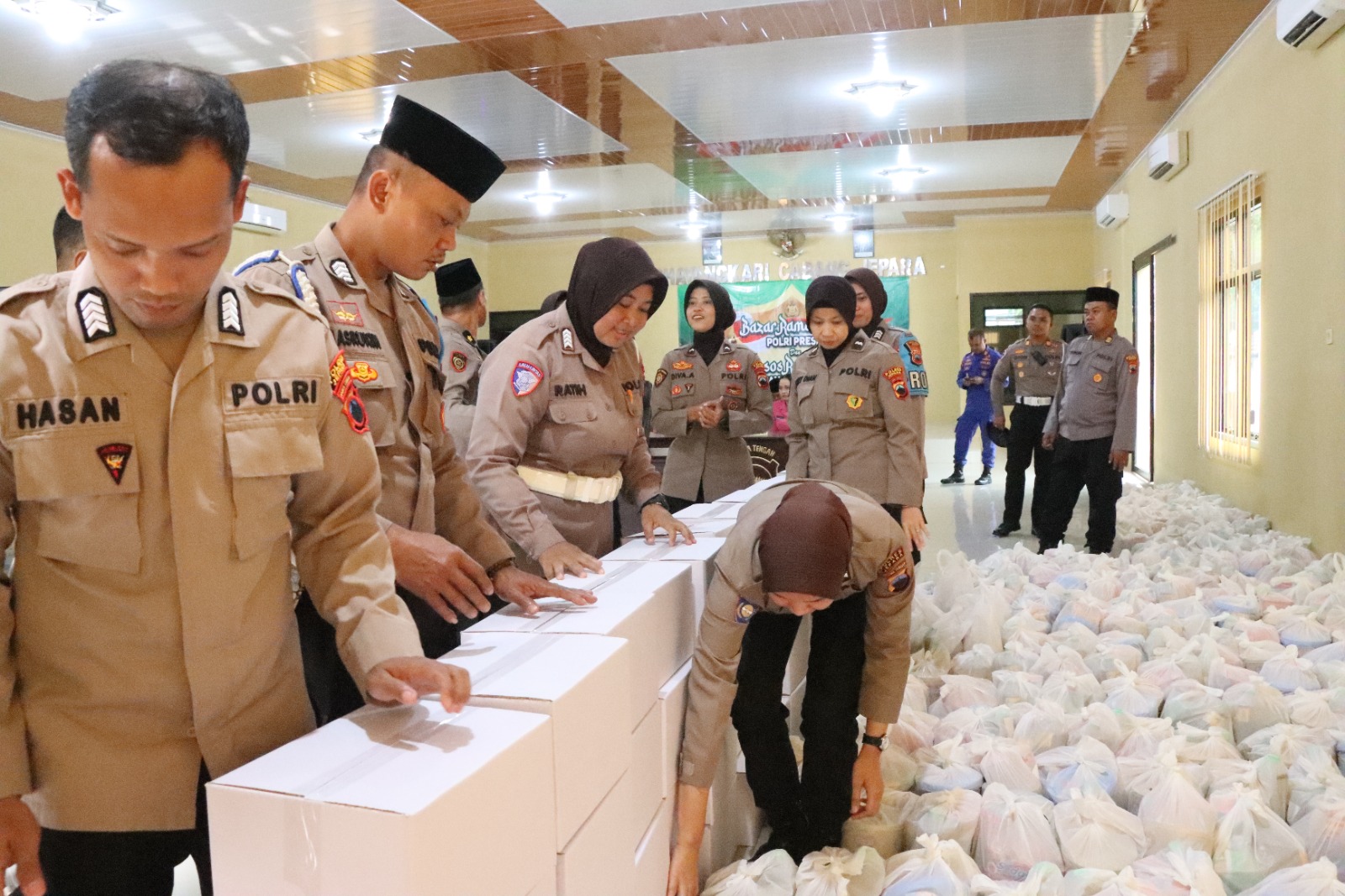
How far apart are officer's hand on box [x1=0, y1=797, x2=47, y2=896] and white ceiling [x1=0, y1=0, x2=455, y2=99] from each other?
4.22 m

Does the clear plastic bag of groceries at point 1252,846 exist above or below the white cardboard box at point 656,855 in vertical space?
below

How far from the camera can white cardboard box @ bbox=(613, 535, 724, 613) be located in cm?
199

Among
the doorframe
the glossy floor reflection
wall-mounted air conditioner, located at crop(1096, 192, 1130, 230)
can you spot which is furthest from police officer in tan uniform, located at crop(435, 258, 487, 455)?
wall-mounted air conditioner, located at crop(1096, 192, 1130, 230)

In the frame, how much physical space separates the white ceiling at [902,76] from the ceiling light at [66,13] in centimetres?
248

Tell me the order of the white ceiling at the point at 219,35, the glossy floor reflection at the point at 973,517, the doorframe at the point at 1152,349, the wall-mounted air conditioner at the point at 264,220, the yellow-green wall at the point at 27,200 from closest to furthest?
the white ceiling at the point at 219,35 → the glossy floor reflection at the point at 973,517 → the yellow-green wall at the point at 27,200 → the doorframe at the point at 1152,349 → the wall-mounted air conditioner at the point at 264,220

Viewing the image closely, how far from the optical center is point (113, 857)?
3.19 feet

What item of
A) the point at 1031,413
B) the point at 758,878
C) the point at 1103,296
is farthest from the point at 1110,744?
the point at 1031,413

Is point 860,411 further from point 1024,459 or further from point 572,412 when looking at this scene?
point 1024,459

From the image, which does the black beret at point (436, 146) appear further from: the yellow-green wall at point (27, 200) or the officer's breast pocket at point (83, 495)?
the yellow-green wall at point (27, 200)

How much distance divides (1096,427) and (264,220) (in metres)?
6.82

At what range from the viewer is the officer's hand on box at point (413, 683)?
3.33 ft

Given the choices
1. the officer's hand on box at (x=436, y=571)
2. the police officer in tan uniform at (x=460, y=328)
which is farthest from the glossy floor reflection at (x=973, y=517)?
the officer's hand on box at (x=436, y=571)

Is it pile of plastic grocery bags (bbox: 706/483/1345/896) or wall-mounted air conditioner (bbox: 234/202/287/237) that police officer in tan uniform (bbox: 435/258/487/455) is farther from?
wall-mounted air conditioner (bbox: 234/202/287/237)

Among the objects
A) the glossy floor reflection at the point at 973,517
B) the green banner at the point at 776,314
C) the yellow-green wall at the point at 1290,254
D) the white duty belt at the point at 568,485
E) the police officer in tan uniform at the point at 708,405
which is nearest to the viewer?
the white duty belt at the point at 568,485
